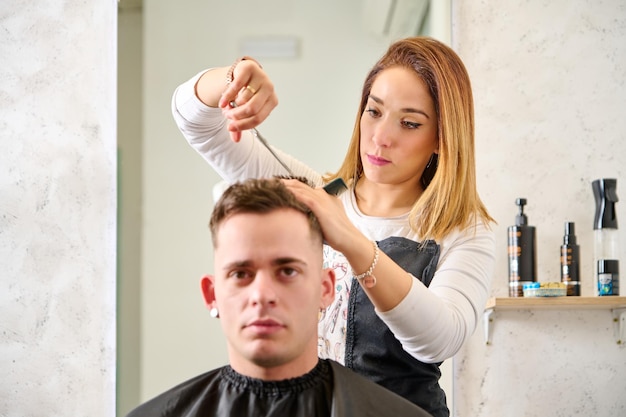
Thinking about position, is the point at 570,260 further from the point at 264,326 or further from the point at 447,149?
the point at 264,326

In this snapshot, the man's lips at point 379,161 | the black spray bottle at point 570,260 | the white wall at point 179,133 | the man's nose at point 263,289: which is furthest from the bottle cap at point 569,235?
the man's nose at point 263,289

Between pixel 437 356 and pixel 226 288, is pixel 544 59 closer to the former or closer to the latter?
pixel 437 356

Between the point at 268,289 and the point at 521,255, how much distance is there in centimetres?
185

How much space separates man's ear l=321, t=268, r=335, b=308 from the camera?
56.8 inches

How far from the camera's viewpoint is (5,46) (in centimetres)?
320

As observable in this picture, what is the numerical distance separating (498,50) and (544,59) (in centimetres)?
19

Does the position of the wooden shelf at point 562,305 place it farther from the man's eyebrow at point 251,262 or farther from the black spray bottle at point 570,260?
the man's eyebrow at point 251,262

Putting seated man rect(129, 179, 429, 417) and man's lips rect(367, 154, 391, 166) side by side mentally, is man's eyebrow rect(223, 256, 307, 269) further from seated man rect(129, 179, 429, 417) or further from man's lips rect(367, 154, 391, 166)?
man's lips rect(367, 154, 391, 166)

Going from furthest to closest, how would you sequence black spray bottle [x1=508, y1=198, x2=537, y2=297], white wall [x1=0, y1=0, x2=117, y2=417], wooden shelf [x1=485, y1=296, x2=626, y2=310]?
white wall [x1=0, y1=0, x2=117, y2=417]
black spray bottle [x1=508, y1=198, x2=537, y2=297]
wooden shelf [x1=485, y1=296, x2=626, y2=310]

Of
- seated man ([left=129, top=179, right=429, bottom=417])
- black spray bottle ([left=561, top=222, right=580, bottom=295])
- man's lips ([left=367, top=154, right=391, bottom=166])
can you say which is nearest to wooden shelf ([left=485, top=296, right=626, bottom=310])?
black spray bottle ([left=561, top=222, right=580, bottom=295])

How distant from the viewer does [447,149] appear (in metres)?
1.75

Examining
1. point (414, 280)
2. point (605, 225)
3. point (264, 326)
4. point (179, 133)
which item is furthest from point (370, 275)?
point (605, 225)

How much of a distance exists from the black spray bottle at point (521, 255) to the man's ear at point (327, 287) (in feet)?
5.38

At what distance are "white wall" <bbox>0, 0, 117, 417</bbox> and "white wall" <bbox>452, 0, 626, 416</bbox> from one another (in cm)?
145
